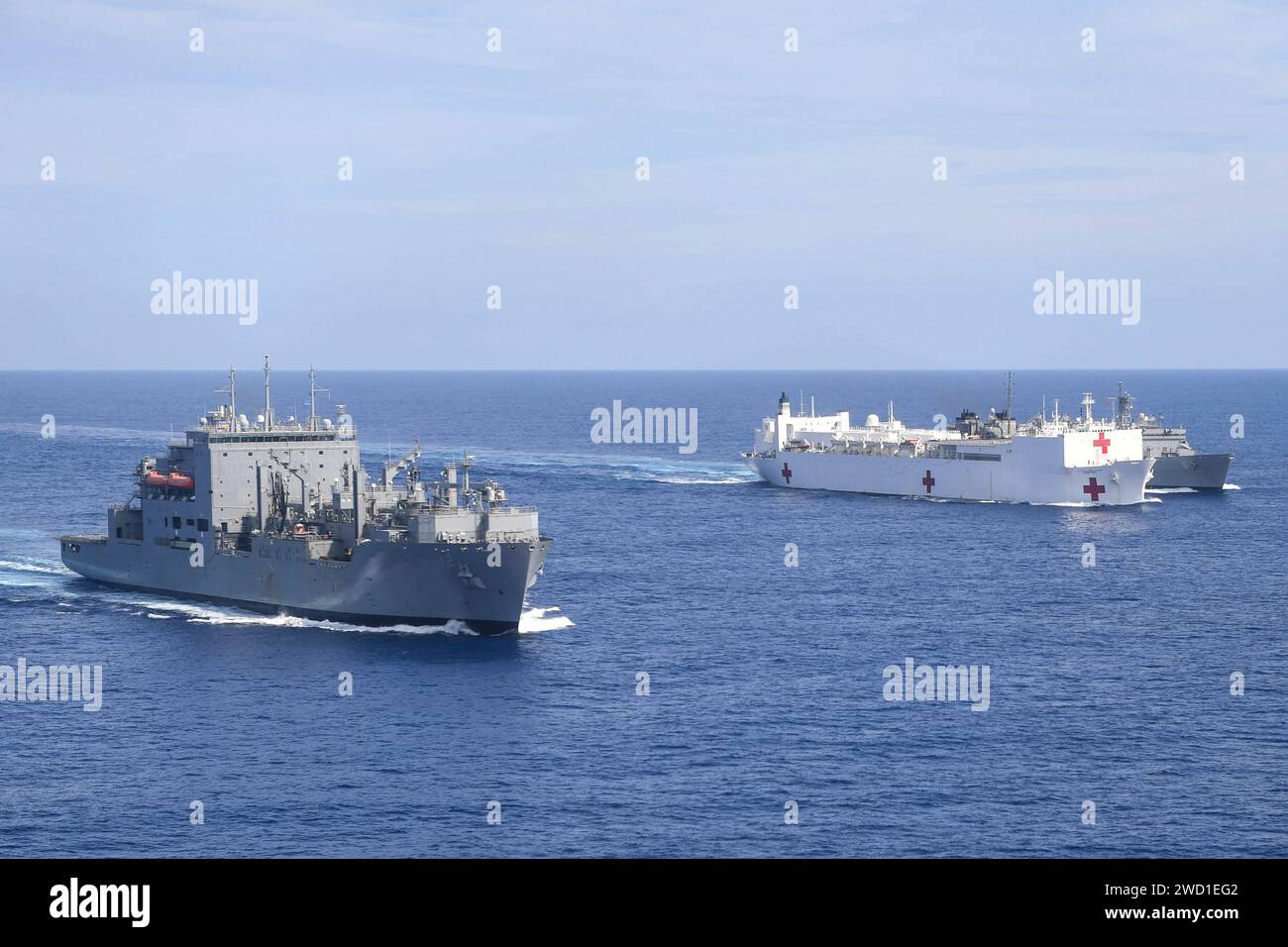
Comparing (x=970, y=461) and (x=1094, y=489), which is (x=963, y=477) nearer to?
(x=970, y=461)

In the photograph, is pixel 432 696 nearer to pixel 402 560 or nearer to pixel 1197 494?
pixel 402 560

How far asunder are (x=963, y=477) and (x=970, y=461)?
108cm

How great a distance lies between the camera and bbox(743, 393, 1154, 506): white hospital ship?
82125 millimetres

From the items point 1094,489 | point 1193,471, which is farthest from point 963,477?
point 1193,471

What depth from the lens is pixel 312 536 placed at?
1946 inches

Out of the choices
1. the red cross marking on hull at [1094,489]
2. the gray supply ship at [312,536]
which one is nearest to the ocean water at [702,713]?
the gray supply ship at [312,536]

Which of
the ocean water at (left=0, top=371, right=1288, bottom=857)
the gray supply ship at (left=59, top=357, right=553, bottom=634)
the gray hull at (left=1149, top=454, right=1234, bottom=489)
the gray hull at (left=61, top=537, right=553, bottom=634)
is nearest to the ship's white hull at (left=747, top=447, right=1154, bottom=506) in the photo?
the gray hull at (left=1149, top=454, right=1234, bottom=489)

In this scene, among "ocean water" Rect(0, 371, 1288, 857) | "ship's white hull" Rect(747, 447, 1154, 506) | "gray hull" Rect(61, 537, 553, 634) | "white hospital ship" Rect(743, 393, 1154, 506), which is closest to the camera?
"ocean water" Rect(0, 371, 1288, 857)

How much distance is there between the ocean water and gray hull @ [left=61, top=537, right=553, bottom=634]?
2.78 feet

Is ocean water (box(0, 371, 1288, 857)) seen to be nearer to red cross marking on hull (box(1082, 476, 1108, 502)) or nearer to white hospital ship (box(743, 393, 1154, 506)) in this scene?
red cross marking on hull (box(1082, 476, 1108, 502))

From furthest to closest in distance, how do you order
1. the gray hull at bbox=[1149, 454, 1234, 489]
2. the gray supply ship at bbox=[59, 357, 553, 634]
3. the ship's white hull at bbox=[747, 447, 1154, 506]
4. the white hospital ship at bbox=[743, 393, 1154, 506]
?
the gray hull at bbox=[1149, 454, 1234, 489] < the white hospital ship at bbox=[743, 393, 1154, 506] < the ship's white hull at bbox=[747, 447, 1154, 506] < the gray supply ship at bbox=[59, 357, 553, 634]

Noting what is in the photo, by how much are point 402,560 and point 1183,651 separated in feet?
77.7

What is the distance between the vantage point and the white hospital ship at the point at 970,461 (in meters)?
82.1

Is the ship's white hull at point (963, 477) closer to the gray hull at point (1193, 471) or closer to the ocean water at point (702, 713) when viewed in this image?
the gray hull at point (1193, 471)
